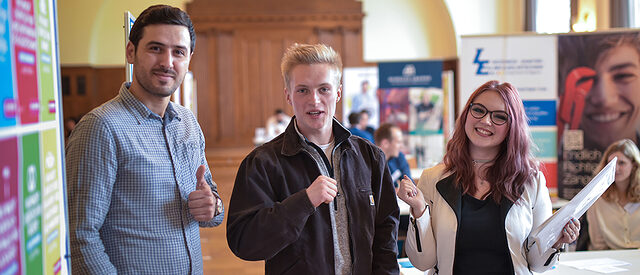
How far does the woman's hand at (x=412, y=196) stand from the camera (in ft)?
6.40

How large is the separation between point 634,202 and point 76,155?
369cm

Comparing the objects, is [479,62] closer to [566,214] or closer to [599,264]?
[599,264]

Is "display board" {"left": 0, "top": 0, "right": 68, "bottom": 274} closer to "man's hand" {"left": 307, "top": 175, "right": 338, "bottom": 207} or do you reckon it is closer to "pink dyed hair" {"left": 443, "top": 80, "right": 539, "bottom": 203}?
"man's hand" {"left": 307, "top": 175, "right": 338, "bottom": 207}

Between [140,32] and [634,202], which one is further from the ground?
[140,32]

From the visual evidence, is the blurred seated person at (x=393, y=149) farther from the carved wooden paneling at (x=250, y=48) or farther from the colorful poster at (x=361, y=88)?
the carved wooden paneling at (x=250, y=48)

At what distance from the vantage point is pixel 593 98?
15.8 feet

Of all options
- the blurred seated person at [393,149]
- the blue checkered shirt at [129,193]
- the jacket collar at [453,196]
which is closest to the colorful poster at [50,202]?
the blue checkered shirt at [129,193]

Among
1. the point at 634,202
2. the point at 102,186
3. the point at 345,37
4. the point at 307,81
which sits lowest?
the point at 634,202

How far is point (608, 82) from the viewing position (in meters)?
4.75

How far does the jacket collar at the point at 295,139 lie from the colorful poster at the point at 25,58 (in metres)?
0.80

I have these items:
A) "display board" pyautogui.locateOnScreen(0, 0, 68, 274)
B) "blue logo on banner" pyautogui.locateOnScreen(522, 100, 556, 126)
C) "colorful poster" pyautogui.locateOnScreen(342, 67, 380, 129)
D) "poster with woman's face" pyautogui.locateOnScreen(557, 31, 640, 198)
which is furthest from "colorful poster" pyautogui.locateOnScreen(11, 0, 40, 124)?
"colorful poster" pyautogui.locateOnScreen(342, 67, 380, 129)

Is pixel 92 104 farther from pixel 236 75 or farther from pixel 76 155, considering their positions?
pixel 76 155

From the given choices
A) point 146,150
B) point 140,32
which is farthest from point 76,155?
point 140,32

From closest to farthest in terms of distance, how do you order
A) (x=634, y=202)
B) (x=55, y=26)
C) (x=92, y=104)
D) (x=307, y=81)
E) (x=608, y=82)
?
(x=55, y=26) → (x=307, y=81) → (x=634, y=202) → (x=608, y=82) → (x=92, y=104)
